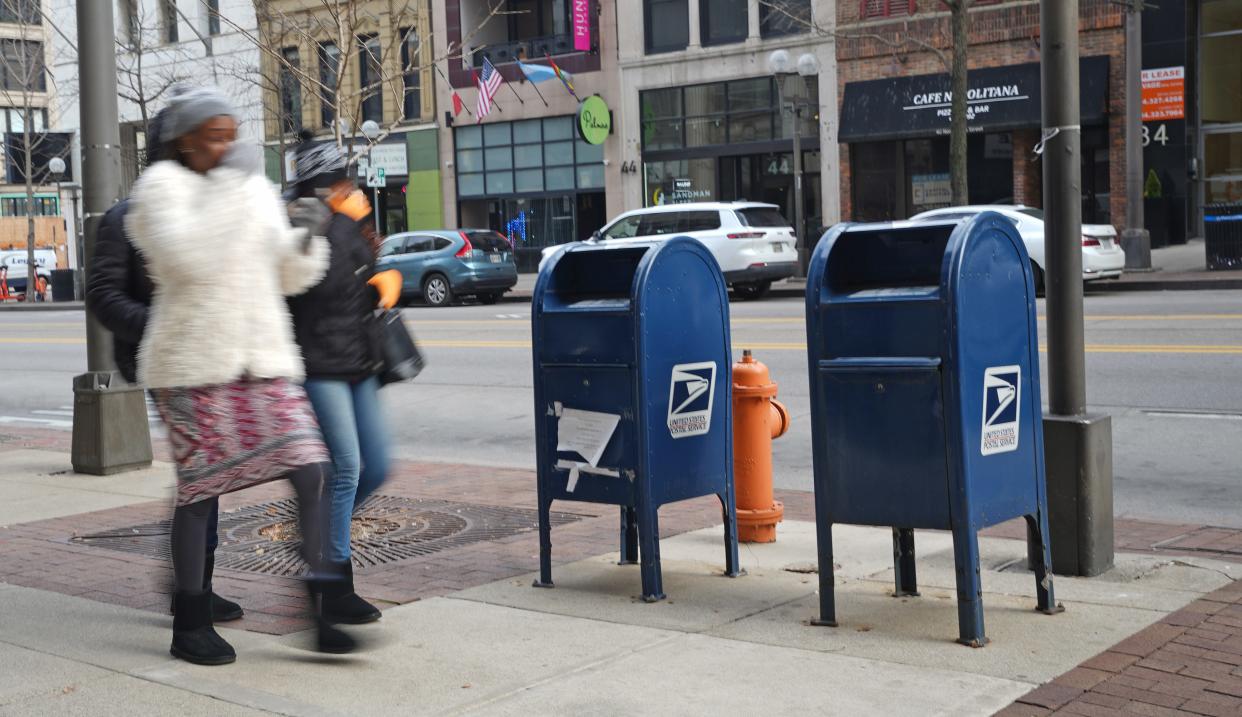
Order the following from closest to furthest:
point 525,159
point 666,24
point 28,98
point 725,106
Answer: point 725,106 < point 666,24 < point 525,159 < point 28,98

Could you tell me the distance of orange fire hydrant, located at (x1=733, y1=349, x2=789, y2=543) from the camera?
665 cm

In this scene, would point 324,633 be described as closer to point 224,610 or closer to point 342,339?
point 224,610

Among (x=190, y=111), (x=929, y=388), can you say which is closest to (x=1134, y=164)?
(x=929, y=388)

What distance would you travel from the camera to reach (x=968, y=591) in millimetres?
4918

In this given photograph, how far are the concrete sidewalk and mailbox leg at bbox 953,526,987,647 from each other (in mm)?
69

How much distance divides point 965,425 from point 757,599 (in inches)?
49.4

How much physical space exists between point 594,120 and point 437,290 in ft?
28.3

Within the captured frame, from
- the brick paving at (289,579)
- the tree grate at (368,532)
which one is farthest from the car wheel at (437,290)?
the tree grate at (368,532)

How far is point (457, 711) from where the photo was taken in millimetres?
4336

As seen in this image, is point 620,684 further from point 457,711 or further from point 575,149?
point 575,149

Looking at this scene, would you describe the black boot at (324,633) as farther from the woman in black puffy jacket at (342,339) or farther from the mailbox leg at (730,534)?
the mailbox leg at (730,534)

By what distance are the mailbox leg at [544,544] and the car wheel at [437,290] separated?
22.9 m

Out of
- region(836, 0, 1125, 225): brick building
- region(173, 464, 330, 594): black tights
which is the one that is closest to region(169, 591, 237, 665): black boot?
region(173, 464, 330, 594): black tights

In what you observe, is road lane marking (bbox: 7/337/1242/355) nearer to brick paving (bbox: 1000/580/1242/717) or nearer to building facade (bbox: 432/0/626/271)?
brick paving (bbox: 1000/580/1242/717)
